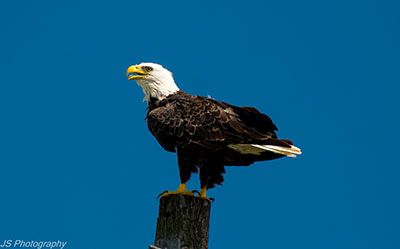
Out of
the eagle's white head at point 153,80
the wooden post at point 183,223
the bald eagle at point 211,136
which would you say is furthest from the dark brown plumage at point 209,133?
the wooden post at point 183,223

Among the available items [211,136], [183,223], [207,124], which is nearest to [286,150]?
[211,136]

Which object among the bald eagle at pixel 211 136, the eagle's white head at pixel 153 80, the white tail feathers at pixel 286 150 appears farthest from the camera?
the eagle's white head at pixel 153 80

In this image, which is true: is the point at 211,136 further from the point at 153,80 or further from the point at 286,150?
the point at 153,80

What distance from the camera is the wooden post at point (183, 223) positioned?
5.94 meters

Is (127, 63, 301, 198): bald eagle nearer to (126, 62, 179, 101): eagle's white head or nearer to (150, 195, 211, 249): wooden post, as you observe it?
(126, 62, 179, 101): eagle's white head

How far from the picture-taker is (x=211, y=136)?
25.3 feet

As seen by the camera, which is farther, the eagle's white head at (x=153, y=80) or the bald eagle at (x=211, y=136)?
the eagle's white head at (x=153, y=80)

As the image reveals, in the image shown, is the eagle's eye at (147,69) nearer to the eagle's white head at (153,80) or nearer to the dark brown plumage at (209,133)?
the eagle's white head at (153,80)

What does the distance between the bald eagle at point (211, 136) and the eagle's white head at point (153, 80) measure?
1.18ft

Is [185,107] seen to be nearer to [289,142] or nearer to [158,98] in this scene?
[158,98]

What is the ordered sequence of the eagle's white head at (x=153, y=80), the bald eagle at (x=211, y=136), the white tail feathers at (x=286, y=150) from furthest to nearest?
the eagle's white head at (x=153, y=80) → the bald eagle at (x=211, y=136) → the white tail feathers at (x=286, y=150)

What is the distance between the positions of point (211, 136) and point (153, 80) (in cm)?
146

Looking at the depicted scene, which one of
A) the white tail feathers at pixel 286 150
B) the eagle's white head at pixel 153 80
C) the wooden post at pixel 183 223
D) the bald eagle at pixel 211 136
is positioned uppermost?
the eagle's white head at pixel 153 80

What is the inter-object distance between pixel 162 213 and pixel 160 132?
6.26ft
